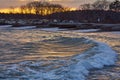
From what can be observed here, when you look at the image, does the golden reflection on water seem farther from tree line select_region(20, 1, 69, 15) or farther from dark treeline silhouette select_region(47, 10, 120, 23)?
tree line select_region(20, 1, 69, 15)

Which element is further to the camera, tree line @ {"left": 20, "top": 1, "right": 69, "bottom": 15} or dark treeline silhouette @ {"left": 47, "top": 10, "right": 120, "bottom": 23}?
tree line @ {"left": 20, "top": 1, "right": 69, "bottom": 15}

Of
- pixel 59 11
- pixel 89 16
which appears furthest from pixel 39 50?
pixel 59 11

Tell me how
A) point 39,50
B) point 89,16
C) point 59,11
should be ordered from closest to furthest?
point 39,50
point 89,16
point 59,11

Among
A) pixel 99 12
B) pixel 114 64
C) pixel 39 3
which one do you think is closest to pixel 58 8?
pixel 39 3

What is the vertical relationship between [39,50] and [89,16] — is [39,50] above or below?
above

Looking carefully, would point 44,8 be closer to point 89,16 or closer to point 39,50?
point 89,16

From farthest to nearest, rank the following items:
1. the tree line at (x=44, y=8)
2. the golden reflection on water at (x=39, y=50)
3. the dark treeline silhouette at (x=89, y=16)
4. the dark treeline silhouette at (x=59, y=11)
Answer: the tree line at (x=44, y=8)
the dark treeline silhouette at (x=59, y=11)
the dark treeline silhouette at (x=89, y=16)
the golden reflection on water at (x=39, y=50)

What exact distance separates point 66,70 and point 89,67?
1.49 m

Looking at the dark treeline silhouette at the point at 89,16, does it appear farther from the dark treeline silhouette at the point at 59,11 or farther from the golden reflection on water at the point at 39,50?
the golden reflection on water at the point at 39,50

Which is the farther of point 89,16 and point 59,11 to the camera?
point 59,11

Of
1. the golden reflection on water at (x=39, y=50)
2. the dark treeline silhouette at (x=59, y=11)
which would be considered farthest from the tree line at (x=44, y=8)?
the golden reflection on water at (x=39, y=50)

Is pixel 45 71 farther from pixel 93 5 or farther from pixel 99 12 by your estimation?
pixel 93 5

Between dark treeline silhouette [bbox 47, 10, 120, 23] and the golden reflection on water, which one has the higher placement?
the golden reflection on water

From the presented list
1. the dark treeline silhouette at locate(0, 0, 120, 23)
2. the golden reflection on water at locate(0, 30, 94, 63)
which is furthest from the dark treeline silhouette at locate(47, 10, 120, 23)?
the golden reflection on water at locate(0, 30, 94, 63)
